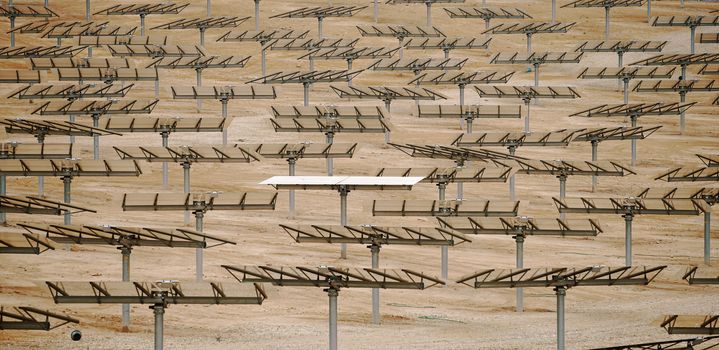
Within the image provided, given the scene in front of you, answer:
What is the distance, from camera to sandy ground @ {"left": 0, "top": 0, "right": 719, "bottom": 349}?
5088cm

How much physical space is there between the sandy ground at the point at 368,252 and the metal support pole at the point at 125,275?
0.31m

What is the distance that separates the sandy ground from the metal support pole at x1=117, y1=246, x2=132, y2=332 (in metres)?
0.31

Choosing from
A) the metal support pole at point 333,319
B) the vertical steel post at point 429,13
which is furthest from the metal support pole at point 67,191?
the vertical steel post at point 429,13

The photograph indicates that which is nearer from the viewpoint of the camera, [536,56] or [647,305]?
[647,305]

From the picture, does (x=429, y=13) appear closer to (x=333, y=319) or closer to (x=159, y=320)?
(x=333, y=319)

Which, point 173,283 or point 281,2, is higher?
point 281,2

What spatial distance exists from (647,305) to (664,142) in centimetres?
2787

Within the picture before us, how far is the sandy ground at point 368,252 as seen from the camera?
50.9 metres

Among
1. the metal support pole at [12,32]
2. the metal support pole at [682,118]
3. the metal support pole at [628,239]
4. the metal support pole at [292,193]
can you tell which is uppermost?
the metal support pole at [12,32]

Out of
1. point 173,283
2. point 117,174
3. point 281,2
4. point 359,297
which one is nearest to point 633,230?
point 359,297

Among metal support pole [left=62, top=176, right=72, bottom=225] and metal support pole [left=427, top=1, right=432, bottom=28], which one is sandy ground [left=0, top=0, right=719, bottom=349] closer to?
metal support pole [left=62, top=176, right=72, bottom=225]

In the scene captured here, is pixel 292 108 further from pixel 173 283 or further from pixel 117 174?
pixel 173 283

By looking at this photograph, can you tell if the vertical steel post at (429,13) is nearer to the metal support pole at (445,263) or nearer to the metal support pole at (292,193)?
the metal support pole at (292,193)

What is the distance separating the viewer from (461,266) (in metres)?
60.5
